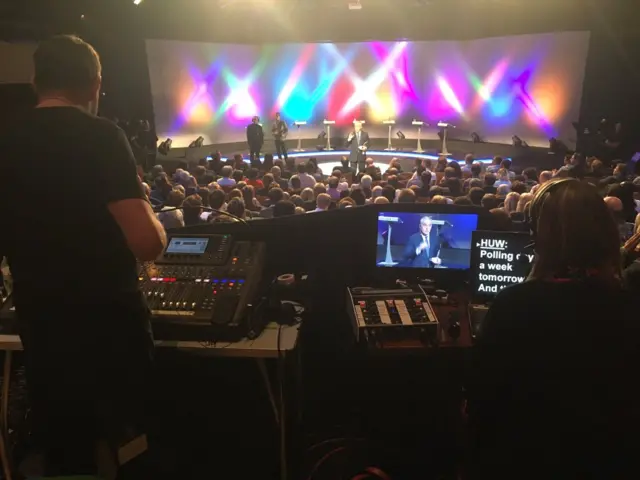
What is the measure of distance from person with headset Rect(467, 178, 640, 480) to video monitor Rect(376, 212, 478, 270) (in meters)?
1.09

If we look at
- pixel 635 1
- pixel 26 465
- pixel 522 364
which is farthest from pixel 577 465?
pixel 635 1

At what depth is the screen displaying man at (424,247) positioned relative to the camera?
8.60 feet

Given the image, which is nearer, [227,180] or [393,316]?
[393,316]

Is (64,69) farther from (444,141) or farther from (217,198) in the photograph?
(444,141)

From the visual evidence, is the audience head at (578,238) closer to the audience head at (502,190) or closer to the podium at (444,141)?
the audience head at (502,190)

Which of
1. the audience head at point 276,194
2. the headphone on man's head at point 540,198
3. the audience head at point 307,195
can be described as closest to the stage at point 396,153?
the audience head at point 307,195

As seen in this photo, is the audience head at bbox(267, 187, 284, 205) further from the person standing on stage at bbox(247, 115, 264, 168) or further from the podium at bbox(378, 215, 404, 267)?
the person standing on stage at bbox(247, 115, 264, 168)

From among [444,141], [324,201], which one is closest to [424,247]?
[324,201]

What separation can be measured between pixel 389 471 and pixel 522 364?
144 centimetres

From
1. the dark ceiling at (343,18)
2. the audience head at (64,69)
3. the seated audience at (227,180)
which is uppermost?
the dark ceiling at (343,18)

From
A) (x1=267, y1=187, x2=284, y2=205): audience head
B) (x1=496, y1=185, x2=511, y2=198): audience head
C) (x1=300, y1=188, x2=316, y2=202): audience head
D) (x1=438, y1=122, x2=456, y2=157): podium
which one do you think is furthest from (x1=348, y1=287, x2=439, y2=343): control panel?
(x1=438, y1=122, x2=456, y2=157): podium

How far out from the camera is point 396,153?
15180 mm

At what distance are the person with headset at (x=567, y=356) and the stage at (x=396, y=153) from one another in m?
11.3

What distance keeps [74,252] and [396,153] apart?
14.1 meters
